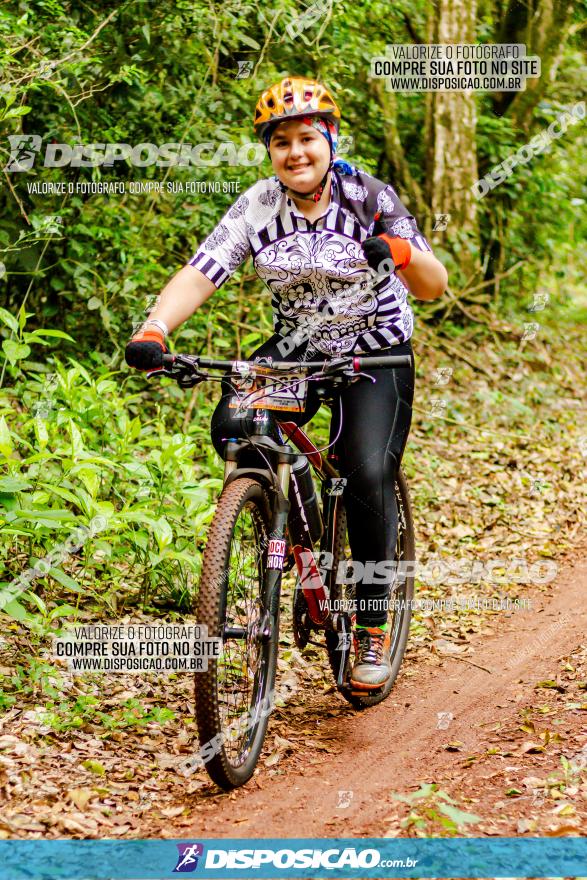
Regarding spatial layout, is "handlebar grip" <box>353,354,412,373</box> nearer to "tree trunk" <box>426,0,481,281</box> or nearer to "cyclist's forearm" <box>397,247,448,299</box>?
"cyclist's forearm" <box>397,247,448,299</box>

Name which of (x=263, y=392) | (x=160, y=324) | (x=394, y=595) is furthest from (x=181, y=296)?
(x=394, y=595)

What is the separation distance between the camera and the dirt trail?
3.23 meters

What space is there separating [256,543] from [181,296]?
0.99 meters

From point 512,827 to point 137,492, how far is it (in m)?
2.81

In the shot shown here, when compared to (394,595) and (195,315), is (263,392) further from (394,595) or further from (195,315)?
(195,315)

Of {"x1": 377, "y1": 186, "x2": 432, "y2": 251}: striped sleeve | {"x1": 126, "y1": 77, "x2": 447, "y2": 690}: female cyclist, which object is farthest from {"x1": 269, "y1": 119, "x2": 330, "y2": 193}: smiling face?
{"x1": 377, "y1": 186, "x2": 432, "y2": 251}: striped sleeve

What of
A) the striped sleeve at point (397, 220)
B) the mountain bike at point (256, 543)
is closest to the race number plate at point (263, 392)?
the mountain bike at point (256, 543)

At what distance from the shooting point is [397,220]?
3707 millimetres

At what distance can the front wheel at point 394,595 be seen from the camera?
4285 mm

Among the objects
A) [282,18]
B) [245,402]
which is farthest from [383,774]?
[282,18]

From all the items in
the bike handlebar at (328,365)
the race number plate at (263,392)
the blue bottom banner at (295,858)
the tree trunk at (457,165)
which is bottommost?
the blue bottom banner at (295,858)

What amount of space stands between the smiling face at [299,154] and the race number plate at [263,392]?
74cm

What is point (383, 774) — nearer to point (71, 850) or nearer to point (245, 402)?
point (71, 850)

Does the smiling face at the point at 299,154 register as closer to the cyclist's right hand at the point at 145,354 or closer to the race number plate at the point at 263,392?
the race number plate at the point at 263,392
